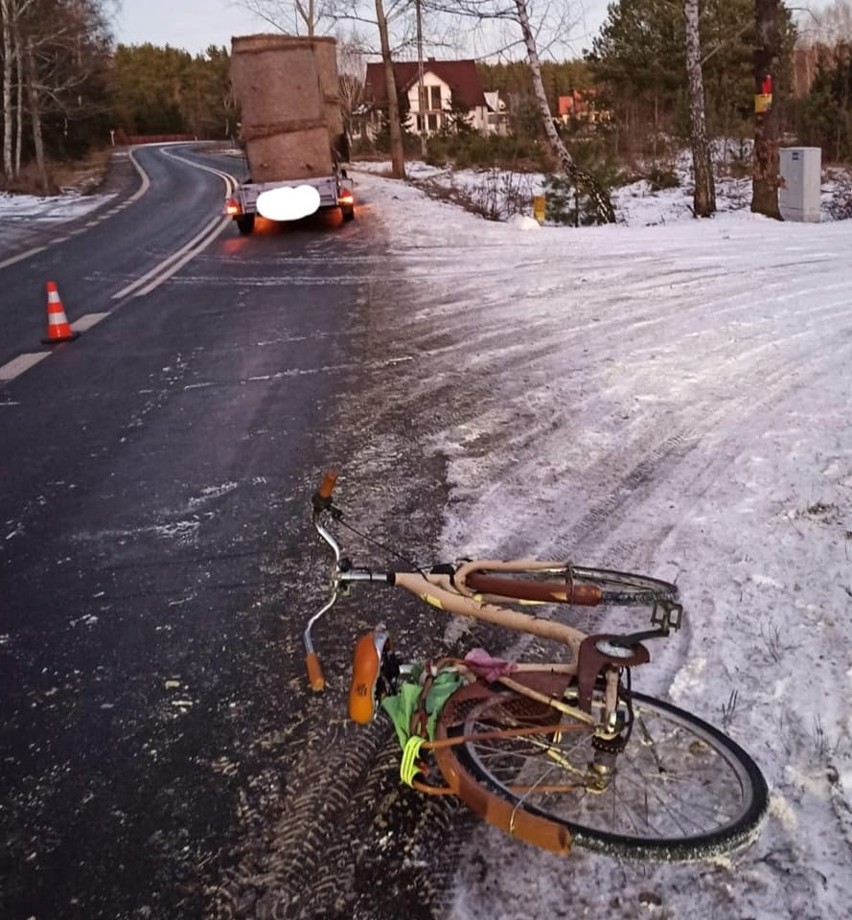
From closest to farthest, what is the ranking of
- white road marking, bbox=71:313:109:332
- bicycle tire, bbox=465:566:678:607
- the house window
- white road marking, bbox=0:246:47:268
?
bicycle tire, bbox=465:566:678:607, white road marking, bbox=71:313:109:332, white road marking, bbox=0:246:47:268, the house window

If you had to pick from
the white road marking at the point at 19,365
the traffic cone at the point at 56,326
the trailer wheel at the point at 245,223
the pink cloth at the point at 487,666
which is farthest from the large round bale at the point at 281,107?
the pink cloth at the point at 487,666

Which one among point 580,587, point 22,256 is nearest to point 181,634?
point 580,587

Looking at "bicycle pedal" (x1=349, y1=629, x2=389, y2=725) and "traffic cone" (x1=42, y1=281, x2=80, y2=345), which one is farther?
"traffic cone" (x1=42, y1=281, x2=80, y2=345)

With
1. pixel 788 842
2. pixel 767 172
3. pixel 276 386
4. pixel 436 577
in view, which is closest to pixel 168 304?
pixel 276 386

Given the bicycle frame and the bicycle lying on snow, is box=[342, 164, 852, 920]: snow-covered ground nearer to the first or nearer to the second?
the bicycle lying on snow

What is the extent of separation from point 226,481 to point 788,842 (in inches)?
149

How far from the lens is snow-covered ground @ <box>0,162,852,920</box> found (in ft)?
8.08

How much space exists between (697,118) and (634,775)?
16.6 meters

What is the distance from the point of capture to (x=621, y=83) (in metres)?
37.6

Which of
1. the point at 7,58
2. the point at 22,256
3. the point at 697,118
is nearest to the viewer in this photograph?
the point at 22,256

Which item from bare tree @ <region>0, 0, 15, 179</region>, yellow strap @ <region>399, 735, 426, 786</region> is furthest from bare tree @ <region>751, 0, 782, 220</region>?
bare tree @ <region>0, 0, 15, 179</region>

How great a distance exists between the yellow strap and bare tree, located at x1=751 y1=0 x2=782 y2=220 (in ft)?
52.7

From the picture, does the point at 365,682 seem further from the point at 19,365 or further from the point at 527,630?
the point at 19,365

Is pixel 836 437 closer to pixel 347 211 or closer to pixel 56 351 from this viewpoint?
pixel 56 351
